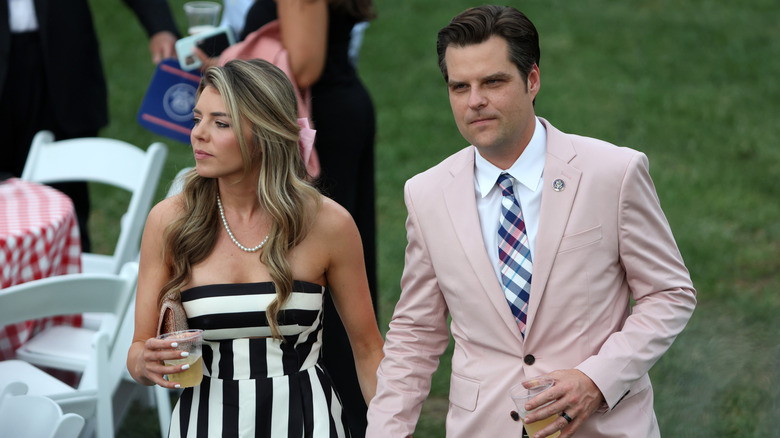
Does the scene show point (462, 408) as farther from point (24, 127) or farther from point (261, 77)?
point (24, 127)

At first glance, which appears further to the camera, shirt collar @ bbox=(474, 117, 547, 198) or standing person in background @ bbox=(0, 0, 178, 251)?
standing person in background @ bbox=(0, 0, 178, 251)

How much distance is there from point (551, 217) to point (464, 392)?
0.53 m

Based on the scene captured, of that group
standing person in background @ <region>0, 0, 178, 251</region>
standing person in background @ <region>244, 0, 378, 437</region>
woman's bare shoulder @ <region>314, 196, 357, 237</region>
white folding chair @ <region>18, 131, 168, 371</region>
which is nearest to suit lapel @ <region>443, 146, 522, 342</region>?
woman's bare shoulder @ <region>314, 196, 357, 237</region>

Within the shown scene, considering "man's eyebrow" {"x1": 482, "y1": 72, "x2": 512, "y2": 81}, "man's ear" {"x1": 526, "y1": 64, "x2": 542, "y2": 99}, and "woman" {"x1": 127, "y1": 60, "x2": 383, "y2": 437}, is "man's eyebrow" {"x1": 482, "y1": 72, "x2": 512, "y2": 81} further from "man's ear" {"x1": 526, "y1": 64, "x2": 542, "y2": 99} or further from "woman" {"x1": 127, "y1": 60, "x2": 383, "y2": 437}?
"woman" {"x1": 127, "y1": 60, "x2": 383, "y2": 437}

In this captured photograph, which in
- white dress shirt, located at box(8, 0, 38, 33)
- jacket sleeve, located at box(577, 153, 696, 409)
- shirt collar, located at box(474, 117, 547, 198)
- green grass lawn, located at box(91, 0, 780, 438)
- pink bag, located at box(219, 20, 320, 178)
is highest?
white dress shirt, located at box(8, 0, 38, 33)

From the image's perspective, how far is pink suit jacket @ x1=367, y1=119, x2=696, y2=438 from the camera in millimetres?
2574

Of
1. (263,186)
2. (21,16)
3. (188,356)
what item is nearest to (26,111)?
(21,16)

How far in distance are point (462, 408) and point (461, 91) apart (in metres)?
0.85

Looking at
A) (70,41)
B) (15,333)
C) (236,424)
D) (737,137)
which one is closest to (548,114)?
(737,137)

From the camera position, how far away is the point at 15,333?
429 centimetres

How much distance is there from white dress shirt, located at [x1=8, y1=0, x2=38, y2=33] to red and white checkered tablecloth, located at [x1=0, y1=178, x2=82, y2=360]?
3.36ft

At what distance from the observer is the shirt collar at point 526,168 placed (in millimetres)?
2715

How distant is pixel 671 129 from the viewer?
8.85m

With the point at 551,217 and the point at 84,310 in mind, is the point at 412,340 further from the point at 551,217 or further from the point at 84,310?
the point at 84,310
